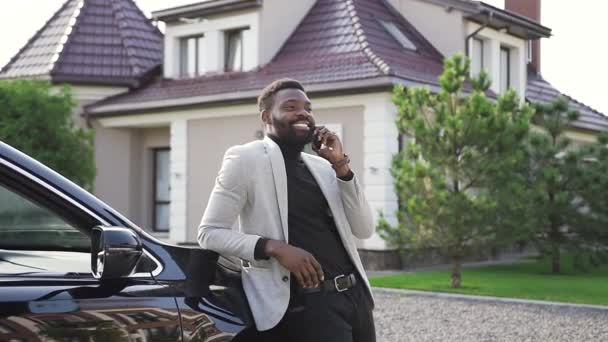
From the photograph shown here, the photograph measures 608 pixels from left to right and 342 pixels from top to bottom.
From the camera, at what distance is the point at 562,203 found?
1449 cm

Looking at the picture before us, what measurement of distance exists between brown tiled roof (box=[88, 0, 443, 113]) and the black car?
39.2 feet

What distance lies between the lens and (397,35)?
732 inches

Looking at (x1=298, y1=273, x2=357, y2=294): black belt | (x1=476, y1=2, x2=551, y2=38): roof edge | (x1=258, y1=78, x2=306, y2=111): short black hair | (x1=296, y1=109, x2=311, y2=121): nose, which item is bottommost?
(x1=298, y1=273, x2=357, y2=294): black belt

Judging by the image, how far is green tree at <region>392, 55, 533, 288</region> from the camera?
11.6m

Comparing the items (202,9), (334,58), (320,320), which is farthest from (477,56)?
(320,320)

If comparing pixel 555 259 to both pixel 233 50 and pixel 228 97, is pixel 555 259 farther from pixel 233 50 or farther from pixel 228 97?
pixel 233 50

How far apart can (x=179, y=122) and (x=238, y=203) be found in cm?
1526

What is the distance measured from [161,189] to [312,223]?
17546 millimetres

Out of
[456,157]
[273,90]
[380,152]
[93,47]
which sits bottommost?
[273,90]

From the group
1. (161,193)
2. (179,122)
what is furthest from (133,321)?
(161,193)

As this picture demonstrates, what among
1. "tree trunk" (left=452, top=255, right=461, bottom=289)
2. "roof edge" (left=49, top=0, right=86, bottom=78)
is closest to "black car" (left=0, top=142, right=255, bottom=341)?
"tree trunk" (left=452, top=255, right=461, bottom=289)

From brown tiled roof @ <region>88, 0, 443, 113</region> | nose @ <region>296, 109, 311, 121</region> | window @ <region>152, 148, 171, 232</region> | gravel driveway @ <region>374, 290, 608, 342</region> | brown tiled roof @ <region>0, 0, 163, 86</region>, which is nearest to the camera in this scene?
nose @ <region>296, 109, 311, 121</region>

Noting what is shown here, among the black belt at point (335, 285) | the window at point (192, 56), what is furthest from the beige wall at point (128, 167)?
the black belt at point (335, 285)

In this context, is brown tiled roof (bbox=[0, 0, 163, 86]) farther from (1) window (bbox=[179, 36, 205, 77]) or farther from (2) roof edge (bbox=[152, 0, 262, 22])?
(2) roof edge (bbox=[152, 0, 262, 22])
